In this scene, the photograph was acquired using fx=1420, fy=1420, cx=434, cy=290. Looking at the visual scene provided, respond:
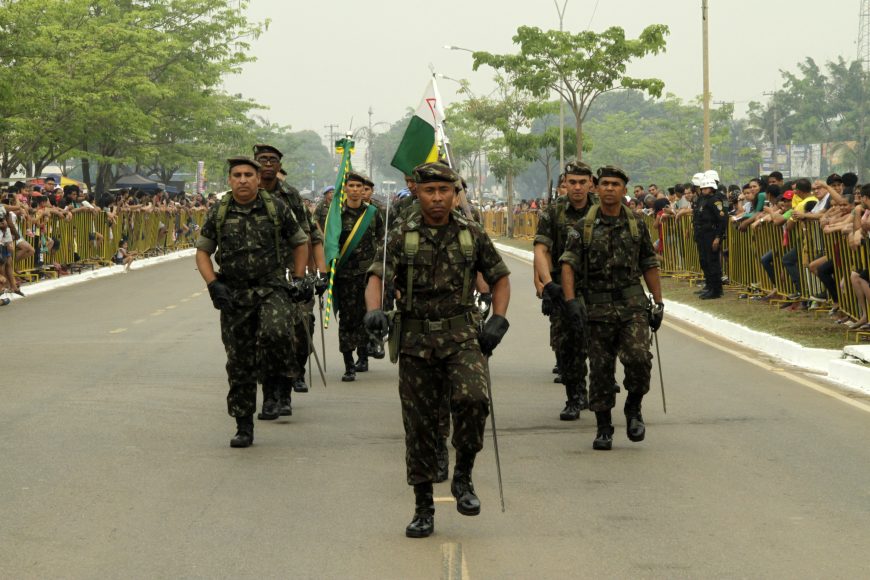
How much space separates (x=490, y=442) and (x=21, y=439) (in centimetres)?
314

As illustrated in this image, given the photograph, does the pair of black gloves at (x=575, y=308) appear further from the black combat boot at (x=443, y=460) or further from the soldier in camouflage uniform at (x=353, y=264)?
the soldier in camouflage uniform at (x=353, y=264)

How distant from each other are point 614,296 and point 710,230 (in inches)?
512

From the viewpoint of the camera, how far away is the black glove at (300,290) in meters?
9.30

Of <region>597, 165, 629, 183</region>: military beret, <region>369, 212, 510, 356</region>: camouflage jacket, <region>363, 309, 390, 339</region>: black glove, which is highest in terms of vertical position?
<region>597, 165, 629, 183</region>: military beret

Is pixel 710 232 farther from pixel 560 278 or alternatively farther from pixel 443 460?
pixel 443 460

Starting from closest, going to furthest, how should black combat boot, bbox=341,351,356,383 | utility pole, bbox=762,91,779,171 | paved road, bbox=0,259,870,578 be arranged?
paved road, bbox=0,259,870,578, black combat boot, bbox=341,351,356,383, utility pole, bbox=762,91,779,171

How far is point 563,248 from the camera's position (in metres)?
10.5

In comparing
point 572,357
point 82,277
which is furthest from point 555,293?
point 82,277

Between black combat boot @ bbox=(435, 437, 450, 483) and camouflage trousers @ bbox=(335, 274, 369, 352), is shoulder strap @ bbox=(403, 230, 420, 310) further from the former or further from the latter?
camouflage trousers @ bbox=(335, 274, 369, 352)

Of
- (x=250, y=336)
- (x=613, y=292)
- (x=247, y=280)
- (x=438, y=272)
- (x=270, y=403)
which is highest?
(x=438, y=272)

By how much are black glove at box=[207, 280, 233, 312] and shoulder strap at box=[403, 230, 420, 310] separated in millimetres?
2470

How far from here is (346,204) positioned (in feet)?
Answer: 41.7

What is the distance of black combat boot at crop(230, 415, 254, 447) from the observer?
919cm

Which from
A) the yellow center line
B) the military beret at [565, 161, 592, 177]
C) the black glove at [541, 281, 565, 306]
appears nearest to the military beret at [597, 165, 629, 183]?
the black glove at [541, 281, 565, 306]
